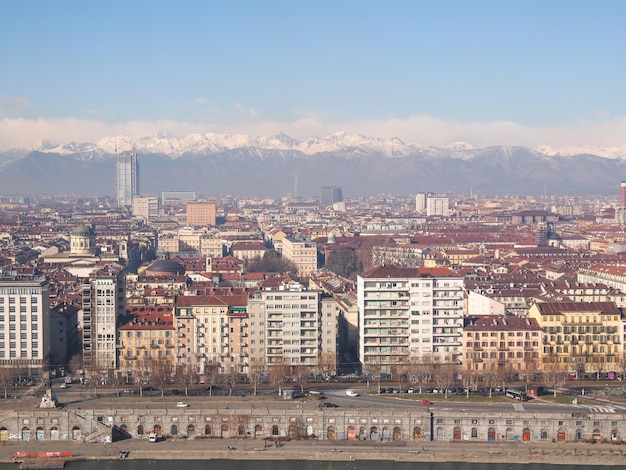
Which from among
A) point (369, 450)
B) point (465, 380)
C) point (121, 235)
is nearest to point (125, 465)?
point (369, 450)

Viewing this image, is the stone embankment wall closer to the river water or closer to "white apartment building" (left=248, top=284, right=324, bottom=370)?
the river water

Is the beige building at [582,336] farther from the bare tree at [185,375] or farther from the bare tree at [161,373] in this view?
the bare tree at [161,373]

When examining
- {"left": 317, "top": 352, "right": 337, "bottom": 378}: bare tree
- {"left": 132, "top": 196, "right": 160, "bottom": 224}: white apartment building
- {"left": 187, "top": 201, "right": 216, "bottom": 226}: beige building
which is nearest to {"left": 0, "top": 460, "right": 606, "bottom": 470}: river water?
{"left": 317, "top": 352, "right": 337, "bottom": 378}: bare tree

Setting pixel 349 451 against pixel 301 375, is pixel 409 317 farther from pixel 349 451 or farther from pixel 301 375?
pixel 349 451

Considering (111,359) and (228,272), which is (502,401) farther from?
(228,272)

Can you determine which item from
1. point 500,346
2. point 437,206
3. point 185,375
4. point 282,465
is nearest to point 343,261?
point 500,346

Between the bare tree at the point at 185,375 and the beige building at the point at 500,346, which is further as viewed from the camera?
the beige building at the point at 500,346

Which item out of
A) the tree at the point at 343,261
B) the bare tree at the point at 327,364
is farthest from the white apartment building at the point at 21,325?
the tree at the point at 343,261
